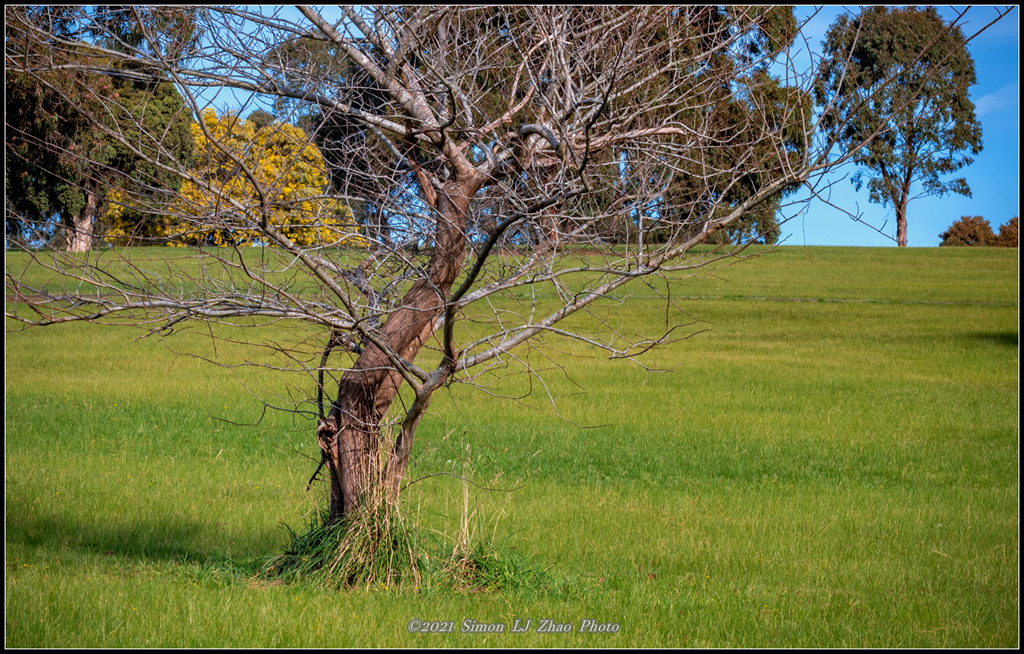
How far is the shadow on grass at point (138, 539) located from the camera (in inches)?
261

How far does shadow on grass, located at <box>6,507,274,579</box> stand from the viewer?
21.7 feet

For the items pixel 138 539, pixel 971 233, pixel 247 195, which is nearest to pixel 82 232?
pixel 247 195

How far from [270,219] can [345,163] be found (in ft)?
3.00

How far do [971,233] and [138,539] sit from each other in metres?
58.2

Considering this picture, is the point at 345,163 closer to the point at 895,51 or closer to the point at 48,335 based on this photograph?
the point at 895,51

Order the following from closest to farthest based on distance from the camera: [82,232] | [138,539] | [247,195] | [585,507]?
[82,232]
[247,195]
[138,539]
[585,507]

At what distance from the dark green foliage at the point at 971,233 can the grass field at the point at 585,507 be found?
1669 inches

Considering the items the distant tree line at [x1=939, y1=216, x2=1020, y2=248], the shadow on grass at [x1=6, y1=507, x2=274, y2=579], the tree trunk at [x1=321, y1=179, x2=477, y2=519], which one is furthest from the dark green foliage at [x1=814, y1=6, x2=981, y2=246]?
the distant tree line at [x1=939, y1=216, x2=1020, y2=248]

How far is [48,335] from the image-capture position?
70.3 feet

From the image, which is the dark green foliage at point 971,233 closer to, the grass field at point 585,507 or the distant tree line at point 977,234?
the distant tree line at point 977,234

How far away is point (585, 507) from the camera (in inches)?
327

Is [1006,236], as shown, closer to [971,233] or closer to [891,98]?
[971,233]

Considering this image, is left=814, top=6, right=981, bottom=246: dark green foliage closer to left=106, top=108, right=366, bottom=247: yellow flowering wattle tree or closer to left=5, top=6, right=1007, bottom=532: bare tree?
left=5, top=6, right=1007, bottom=532: bare tree

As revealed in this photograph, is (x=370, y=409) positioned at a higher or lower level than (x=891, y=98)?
lower
